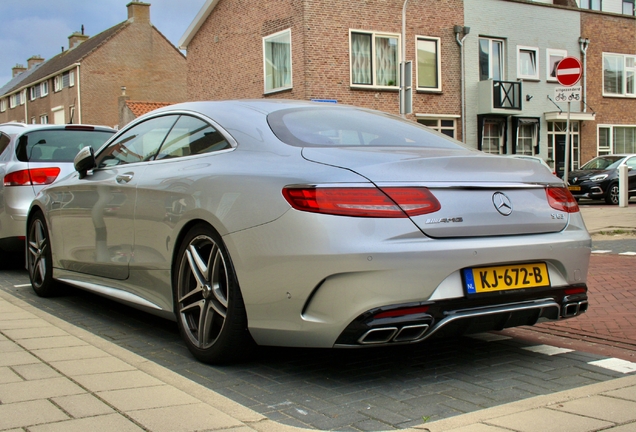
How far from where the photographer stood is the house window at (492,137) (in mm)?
28641

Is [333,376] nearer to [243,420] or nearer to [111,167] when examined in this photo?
[243,420]

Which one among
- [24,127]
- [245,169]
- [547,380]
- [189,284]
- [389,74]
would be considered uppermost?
[389,74]

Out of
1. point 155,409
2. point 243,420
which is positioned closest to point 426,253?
point 243,420

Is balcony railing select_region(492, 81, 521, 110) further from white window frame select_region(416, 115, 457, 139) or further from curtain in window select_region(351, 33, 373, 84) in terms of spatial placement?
curtain in window select_region(351, 33, 373, 84)

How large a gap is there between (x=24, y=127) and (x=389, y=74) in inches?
736

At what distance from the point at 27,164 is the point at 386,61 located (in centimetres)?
1915

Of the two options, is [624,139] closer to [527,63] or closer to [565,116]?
[565,116]

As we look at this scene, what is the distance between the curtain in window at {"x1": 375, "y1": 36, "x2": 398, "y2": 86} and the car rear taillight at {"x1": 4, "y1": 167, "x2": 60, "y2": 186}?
1862 centimetres

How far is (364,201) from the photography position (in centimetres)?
341

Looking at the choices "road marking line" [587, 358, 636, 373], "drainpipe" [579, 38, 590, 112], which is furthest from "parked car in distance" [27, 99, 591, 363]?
"drainpipe" [579, 38, 590, 112]

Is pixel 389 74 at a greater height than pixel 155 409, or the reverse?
pixel 389 74

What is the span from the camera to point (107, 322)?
5.38m

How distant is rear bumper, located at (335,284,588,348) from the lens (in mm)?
3363

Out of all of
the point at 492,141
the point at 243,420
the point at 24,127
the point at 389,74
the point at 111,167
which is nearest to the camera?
the point at 243,420
